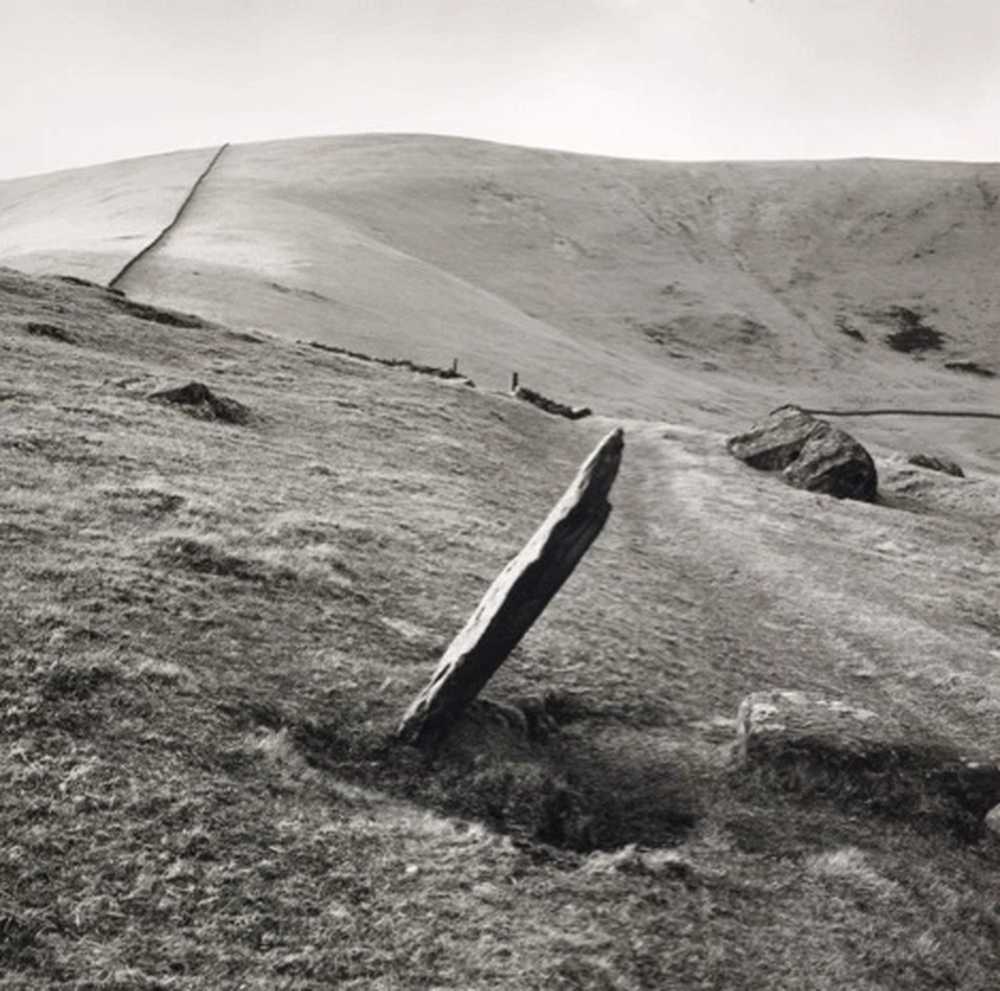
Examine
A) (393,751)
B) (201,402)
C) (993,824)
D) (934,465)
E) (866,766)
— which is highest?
(201,402)

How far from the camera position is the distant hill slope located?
6172cm

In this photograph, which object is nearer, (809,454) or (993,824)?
(993,824)

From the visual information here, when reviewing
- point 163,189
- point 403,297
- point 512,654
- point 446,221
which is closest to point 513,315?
point 403,297

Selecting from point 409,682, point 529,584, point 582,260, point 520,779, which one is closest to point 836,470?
point 529,584

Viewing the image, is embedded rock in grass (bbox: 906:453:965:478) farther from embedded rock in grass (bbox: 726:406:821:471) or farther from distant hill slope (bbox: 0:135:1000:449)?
distant hill slope (bbox: 0:135:1000:449)

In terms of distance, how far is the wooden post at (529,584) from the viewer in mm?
13469

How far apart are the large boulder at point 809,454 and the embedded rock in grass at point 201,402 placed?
1960 cm

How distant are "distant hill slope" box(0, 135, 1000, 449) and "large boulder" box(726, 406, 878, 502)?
14.0 meters

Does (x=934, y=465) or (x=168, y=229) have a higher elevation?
(x=168, y=229)

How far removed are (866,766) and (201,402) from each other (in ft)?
69.3

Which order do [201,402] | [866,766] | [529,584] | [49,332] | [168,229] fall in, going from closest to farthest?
1. [866,766]
2. [529,584]
3. [201,402]
4. [49,332]
5. [168,229]

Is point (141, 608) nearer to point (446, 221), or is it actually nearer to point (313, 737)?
point (313, 737)

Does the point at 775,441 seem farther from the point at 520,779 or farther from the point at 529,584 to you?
the point at 520,779

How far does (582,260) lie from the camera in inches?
4215
